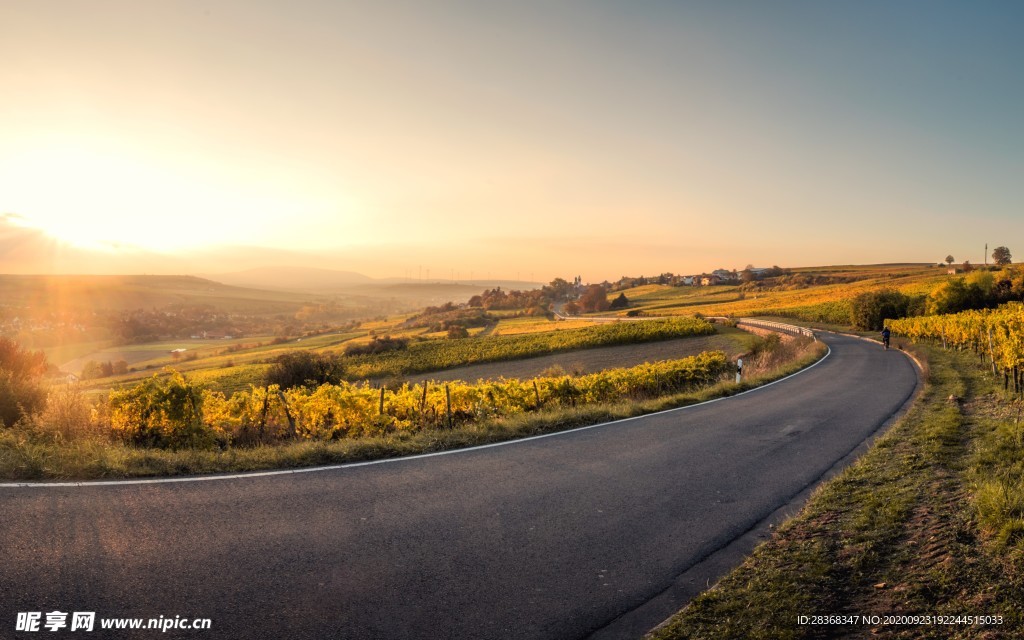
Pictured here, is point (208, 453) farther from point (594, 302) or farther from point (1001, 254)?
point (1001, 254)

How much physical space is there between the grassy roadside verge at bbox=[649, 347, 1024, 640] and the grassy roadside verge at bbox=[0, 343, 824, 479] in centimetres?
600

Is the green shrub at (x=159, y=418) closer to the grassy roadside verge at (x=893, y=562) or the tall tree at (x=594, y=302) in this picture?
the grassy roadside verge at (x=893, y=562)

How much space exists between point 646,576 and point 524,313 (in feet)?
358

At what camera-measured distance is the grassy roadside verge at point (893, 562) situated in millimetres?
4098

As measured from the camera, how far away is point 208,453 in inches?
348

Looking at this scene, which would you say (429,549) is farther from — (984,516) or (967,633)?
(984,516)

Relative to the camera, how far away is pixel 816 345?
3488 centimetres

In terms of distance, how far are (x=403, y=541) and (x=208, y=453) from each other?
5.11 meters

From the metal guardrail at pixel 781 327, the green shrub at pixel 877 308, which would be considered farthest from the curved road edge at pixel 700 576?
the green shrub at pixel 877 308

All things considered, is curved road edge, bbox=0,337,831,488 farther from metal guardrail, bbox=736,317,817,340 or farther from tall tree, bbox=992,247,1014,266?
tall tree, bbox=992,247,1014,266

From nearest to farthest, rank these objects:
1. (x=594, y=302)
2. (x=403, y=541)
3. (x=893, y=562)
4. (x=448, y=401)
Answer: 1. (x=893, y=562)
2. (x=403, y=541)
3. (x=448, y=401)
4. (x=594, y=302)

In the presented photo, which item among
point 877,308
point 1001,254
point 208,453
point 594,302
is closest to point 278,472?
point 208,453

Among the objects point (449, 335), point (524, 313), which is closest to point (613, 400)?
point (449, 335)

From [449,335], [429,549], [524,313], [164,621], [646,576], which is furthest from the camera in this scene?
[524,313]
